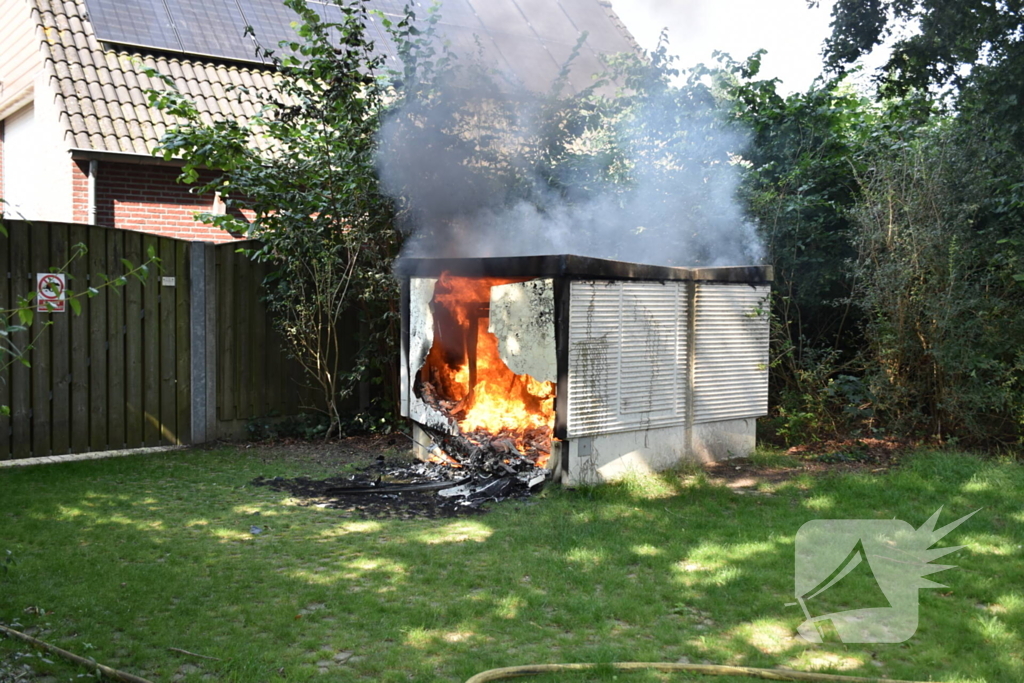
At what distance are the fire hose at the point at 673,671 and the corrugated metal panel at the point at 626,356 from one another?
3.02 m

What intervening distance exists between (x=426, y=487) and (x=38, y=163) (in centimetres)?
1011

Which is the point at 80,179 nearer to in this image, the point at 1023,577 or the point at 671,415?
the point at 671,415

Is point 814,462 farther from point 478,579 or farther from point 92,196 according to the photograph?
point 92,196

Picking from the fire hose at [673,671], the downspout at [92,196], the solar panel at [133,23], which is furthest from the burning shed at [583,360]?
the solar panel at [133,23]

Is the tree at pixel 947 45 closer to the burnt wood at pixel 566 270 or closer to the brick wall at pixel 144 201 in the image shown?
the burnt wood at pixel 566 270

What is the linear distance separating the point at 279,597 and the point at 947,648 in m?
3.37

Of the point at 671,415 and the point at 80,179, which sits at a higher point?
the point at 80,179

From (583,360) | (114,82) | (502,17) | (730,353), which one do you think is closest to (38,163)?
(114,82)

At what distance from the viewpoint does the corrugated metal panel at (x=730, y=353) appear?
25.2 feet

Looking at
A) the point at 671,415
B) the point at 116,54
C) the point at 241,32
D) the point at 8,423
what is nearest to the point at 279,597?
the point at 671,415

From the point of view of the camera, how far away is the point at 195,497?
21.8 ft

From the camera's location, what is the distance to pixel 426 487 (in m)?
7.00

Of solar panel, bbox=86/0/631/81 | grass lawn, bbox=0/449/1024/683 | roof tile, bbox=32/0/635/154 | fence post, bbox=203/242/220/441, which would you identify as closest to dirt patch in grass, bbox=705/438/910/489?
grass lawn, bbox=0/449/1024/683

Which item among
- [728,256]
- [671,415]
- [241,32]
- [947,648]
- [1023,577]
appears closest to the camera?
[947,648]
